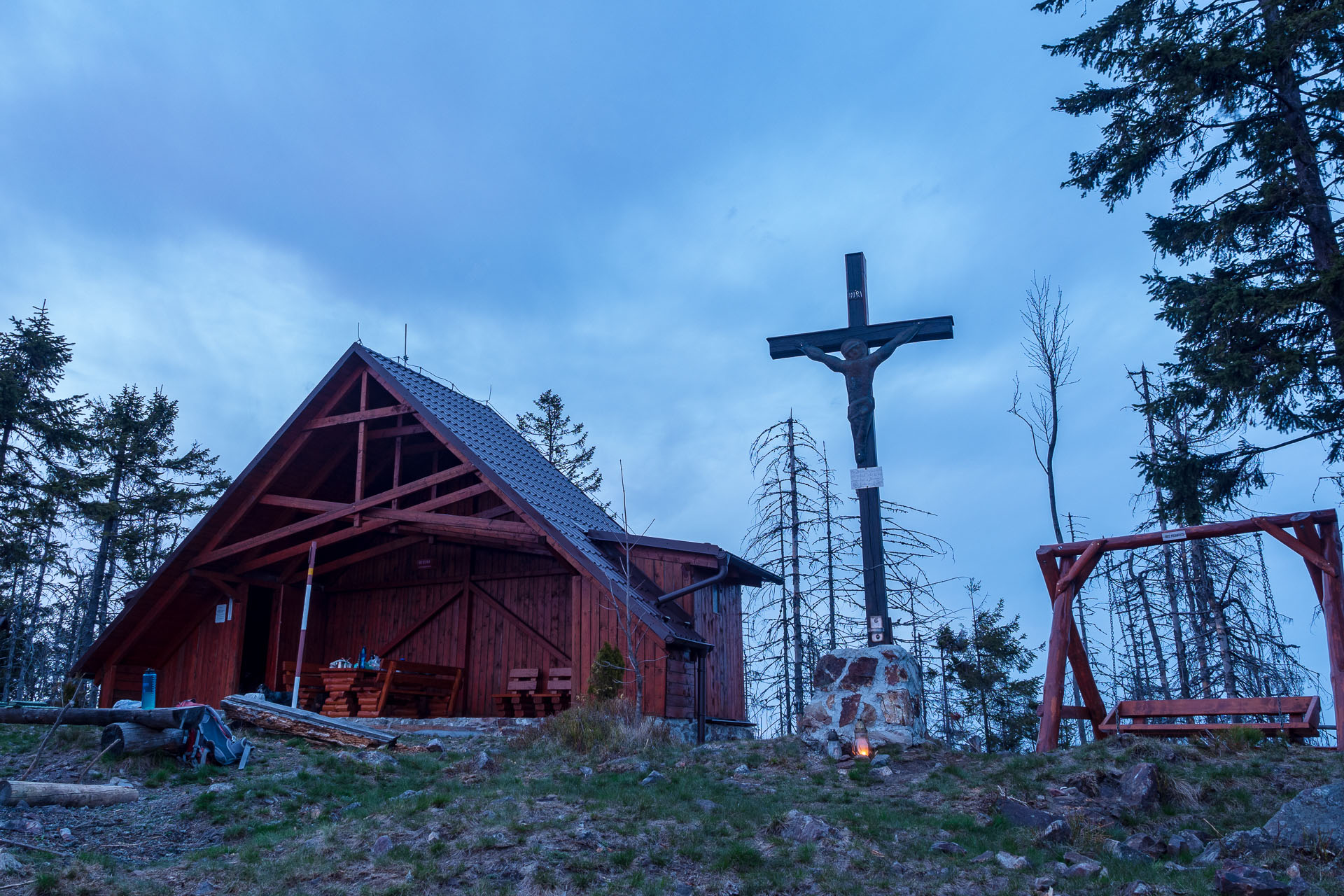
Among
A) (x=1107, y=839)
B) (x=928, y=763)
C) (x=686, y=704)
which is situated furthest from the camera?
(x=686, y=704)

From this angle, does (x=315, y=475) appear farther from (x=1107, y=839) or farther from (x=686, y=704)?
(x=1107, y=839)

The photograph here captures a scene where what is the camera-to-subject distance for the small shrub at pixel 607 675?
12.6 m

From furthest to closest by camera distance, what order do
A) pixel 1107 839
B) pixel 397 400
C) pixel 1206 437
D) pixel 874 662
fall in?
pixel 397 400
pixel 1206 437
pixel 874 662
pixel 1107 839

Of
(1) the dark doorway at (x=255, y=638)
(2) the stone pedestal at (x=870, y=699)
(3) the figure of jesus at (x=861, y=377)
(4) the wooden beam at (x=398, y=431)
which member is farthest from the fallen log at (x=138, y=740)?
(1) the dark doorway at (x=255, y=638)

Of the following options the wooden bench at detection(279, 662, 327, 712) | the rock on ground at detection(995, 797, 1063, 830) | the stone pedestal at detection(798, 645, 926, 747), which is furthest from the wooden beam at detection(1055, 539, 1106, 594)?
the wooden bench at detection(279, 662, 327, 712)

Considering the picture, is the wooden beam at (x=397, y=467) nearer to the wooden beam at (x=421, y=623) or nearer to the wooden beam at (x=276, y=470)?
the wooden beam at (x=276, y=470)

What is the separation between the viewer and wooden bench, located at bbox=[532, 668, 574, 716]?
554 inches

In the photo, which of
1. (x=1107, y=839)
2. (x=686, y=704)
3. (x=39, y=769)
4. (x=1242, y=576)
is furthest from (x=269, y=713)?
(x=1242, y=576)

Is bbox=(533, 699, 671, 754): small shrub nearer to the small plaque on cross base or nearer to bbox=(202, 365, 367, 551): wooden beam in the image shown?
the small plaque on cross base

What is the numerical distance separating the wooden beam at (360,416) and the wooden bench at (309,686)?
12.9 feet

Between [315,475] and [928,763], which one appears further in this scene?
[315,475]

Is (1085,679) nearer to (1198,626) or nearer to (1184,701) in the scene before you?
(1184,701)

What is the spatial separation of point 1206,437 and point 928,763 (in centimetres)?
675

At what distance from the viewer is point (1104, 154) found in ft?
39.5
